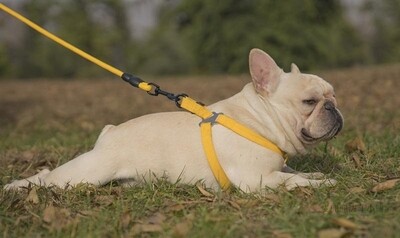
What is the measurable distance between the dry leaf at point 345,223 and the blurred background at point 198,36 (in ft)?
49.5

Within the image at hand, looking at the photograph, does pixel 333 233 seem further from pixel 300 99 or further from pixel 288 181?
pixel 300 99

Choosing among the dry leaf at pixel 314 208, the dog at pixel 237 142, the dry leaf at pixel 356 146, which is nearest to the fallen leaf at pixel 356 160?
the dry leaf at pixel 356 146

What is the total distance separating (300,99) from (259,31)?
15008mm

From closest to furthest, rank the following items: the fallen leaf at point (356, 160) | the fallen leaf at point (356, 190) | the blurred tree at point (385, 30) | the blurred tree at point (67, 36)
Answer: the fallen leaf at point (356, 190)
the fallen leaf at point (356, 160)
the blurred tree at point (67, 36)
the blurred tree at point (385, 30)

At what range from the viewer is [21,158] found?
14.6ft

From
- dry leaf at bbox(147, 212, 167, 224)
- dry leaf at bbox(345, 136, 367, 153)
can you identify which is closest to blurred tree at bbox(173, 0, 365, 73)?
dry leaf at bbox(345, 136, 367, 153)

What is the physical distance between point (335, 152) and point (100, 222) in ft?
6.97

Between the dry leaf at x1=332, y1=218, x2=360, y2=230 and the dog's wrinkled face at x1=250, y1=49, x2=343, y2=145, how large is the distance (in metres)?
0.80

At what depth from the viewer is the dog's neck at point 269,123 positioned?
123 inches

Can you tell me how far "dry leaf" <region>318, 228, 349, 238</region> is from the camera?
226 centimetres

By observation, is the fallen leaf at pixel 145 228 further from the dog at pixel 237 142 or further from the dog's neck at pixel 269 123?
the dog's neck at pixel 269 123

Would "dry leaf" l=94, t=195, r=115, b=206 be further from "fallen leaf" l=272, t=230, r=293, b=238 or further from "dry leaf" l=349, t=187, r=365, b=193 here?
"dry leaf" l=349, t=187, r=365, b=193

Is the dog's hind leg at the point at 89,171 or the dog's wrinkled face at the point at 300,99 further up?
the dog's wrinkled face at the point at 300,99

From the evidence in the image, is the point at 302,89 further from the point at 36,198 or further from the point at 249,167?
the point at 36,198
